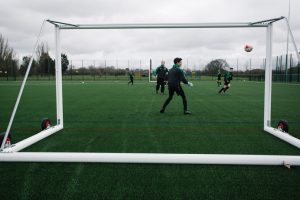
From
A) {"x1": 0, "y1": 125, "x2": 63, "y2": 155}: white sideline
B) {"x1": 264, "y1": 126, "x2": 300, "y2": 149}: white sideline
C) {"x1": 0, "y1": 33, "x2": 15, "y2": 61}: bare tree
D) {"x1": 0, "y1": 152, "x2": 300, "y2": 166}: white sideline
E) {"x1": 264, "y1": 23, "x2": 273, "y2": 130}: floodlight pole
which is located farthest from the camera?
{"x1": 0, "y1": 33, "x2": 15, "y2": 61}: bare tree

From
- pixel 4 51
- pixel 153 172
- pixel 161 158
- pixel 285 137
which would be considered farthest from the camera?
pixel 4 51

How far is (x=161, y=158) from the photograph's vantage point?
15.3 feet

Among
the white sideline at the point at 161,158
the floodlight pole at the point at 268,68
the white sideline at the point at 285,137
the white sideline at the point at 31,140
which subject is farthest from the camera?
the floodlight pole at the point at 268,68

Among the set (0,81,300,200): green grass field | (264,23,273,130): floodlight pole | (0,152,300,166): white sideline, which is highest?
(264,23,273,130): floodlight pole

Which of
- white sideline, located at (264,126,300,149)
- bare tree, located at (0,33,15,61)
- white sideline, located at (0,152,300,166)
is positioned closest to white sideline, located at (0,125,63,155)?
white sideline, located at (0,152,300,166)

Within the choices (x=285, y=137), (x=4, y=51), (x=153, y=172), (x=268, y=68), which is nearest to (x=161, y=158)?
(x=153, y=172)

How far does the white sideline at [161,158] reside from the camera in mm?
4555

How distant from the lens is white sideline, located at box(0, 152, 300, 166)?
455cm

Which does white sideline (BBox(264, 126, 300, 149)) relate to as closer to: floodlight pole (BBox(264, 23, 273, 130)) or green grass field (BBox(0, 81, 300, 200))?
green grass field (BBox(0, 81, 300, 200))

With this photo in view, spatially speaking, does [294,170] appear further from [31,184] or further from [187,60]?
[187,60]

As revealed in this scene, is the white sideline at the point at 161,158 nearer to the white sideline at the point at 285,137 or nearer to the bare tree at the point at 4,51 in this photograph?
the white sideline at the point at 285,137

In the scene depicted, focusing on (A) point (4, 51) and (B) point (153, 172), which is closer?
(B) point (153, 172)

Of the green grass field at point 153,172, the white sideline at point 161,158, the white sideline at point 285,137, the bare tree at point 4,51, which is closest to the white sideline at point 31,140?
the green grass field at point 153,172

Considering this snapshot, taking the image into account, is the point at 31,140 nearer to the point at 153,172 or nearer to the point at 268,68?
the point at 153,172
